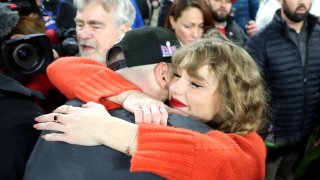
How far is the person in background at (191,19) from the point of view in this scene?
10.1 ft

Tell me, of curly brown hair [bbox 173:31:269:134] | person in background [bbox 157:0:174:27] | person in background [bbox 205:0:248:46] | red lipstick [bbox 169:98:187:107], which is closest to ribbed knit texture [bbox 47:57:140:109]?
red lipstick [bbox 169:98:187:107]

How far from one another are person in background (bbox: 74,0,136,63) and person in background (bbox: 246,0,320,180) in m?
1.02

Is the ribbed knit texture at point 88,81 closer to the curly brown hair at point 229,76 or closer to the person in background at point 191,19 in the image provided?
the curly brown hair at point 229,76

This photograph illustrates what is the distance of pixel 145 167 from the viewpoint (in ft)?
3.23

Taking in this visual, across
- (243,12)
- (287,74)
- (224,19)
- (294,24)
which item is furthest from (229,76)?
(243,12)

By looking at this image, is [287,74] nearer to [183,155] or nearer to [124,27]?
[124,27]

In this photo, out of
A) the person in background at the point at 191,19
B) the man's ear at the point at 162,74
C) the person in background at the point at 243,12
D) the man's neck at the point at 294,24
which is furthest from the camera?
the person in background at the point at 243,12

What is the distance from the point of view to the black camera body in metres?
1.56

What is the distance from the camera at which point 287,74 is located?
106 inches

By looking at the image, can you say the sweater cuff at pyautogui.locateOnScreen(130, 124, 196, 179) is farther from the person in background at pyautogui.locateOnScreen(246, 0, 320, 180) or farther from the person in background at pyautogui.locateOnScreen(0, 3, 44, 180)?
the person in background at pyautogui.locateOnScreen(246, 0, 320, 180)

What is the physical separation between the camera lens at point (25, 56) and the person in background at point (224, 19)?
2.09 m

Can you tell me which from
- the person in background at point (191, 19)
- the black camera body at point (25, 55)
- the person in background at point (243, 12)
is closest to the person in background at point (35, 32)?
the black camera body at point (25, 55)

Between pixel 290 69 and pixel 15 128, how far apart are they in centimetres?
199

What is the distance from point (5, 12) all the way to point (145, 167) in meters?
0.97
